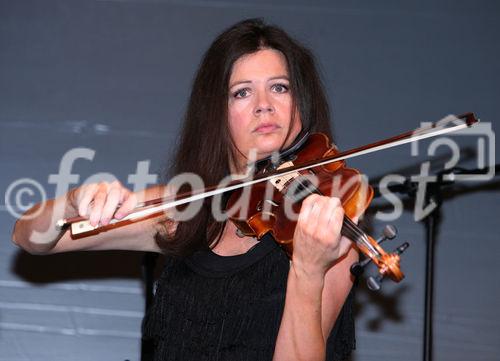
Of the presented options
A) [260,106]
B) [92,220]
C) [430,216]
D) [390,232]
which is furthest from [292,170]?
[430,216]

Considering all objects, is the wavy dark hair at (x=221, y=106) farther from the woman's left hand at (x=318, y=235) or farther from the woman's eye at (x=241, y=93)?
the woman's left hand at (x=318, y=235)

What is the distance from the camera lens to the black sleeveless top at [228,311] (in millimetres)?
1589

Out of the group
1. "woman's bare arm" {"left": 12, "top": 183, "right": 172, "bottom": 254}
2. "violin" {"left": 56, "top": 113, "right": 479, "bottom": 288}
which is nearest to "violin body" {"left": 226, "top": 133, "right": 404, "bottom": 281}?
"violin" {"left": 56, "top": 113, "right": 479, "bottom": 288}

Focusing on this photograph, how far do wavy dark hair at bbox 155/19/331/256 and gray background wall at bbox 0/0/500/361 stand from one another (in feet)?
2.83

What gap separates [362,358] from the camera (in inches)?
102

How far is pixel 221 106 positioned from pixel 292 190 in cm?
28

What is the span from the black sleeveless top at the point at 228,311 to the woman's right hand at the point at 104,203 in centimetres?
30

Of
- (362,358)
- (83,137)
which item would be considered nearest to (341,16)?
(83,137)

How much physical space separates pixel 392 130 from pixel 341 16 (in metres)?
0.44

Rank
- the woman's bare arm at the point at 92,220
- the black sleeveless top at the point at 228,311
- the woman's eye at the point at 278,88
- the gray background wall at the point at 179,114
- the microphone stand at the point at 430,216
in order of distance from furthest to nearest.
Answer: the gray background wall at the point at 179,114 → the microphone stand at the point at 430,216 → the woman's eye at the point at 278,88 → the black sleeveless top at the point at 228,311 → the woman's bare arm at the point at 92,220

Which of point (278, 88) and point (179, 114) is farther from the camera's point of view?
point (179, 114)

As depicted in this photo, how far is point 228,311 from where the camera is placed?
63.7 inches

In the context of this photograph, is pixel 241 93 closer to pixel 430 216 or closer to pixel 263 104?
pixel 263 104

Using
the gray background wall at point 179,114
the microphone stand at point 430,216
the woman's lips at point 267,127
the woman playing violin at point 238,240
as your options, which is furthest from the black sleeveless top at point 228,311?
the gray background wall at point 179,114
